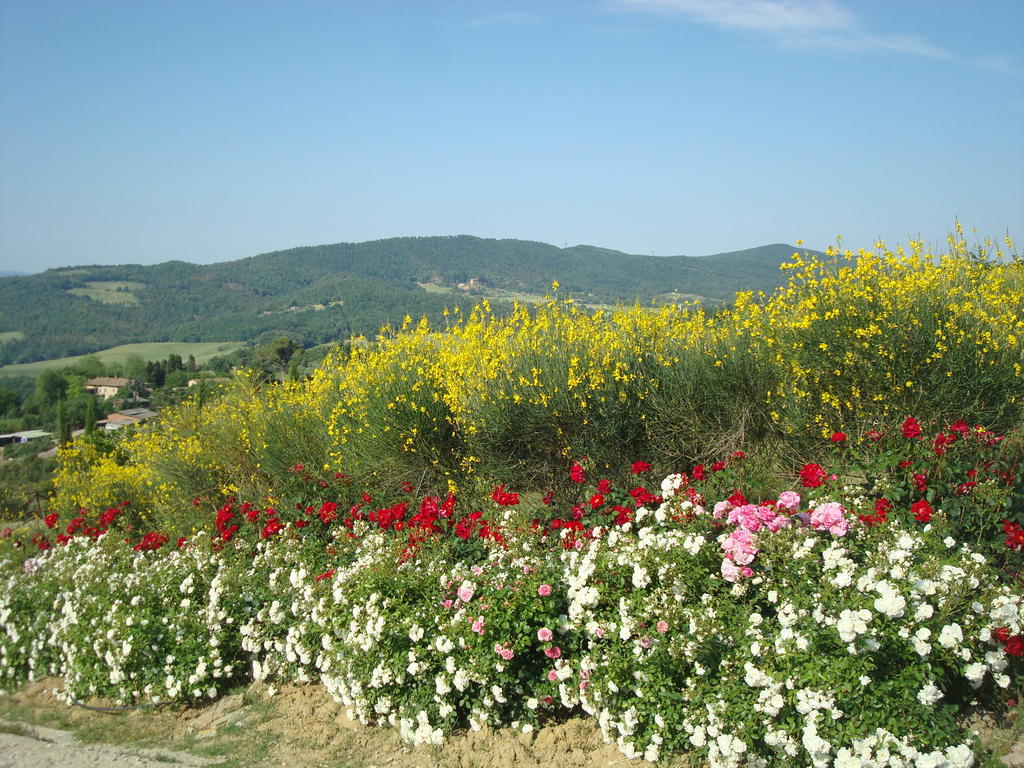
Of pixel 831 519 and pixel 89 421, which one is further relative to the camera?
pixel 89 421

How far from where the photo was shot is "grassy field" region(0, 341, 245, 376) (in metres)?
92.8

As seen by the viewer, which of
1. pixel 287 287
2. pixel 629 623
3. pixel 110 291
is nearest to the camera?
pixel 629 623

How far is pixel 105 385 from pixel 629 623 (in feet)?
269

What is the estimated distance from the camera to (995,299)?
17.1 ft

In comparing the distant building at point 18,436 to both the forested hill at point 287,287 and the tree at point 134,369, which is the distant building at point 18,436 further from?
the forested hill at point 287,287

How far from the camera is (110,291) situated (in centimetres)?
14575

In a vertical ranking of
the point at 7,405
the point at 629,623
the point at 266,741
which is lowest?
the point at 7,405

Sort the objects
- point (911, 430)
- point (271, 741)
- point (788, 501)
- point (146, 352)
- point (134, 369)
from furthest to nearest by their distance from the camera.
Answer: point (146, 352) < point (134, 369) < point (271, 741) < point (911, 430) < point (788, 501)

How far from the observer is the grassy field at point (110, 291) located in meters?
139

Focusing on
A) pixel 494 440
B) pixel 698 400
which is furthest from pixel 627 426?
pixel 494 440

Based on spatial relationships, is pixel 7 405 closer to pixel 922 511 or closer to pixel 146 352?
pixel 146 352

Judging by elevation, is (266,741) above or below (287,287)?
below

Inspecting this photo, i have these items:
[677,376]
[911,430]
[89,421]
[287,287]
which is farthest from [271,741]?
[287,287]

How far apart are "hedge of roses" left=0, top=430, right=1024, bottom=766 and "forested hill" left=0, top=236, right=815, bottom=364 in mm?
43722
